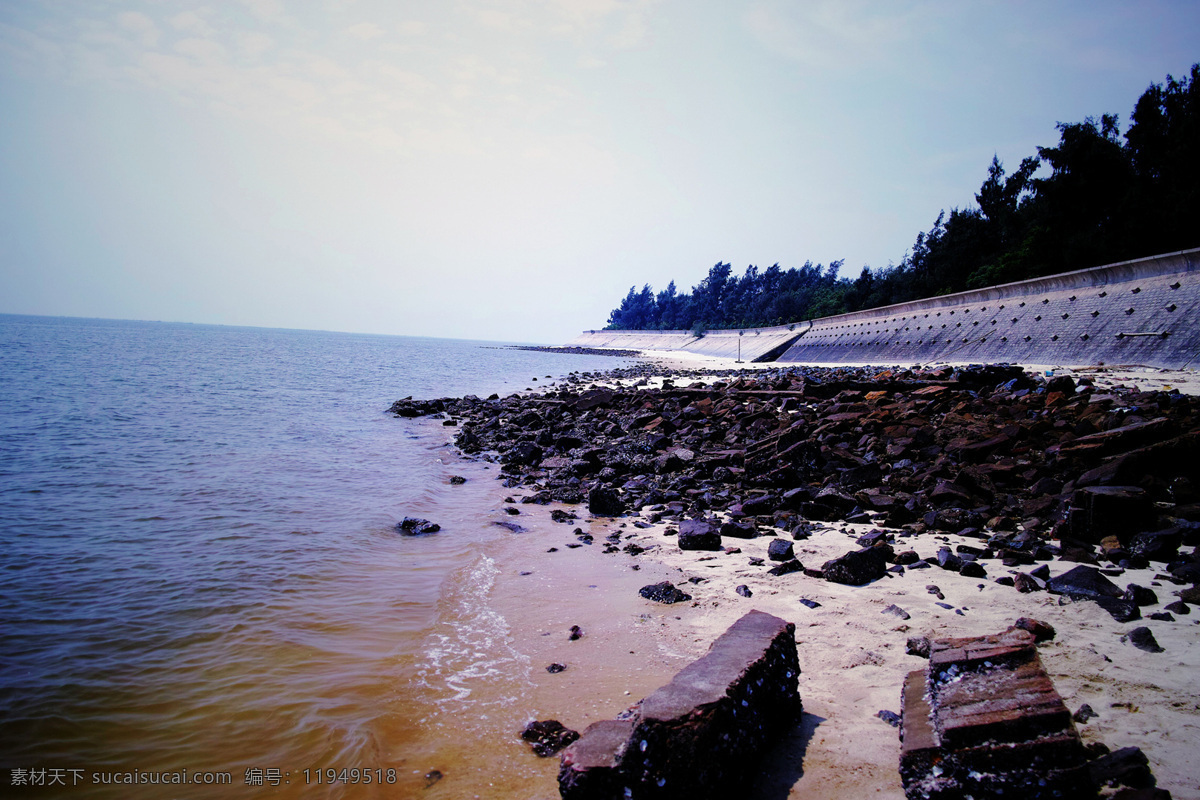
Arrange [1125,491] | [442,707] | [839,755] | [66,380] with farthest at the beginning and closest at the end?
[66,380], [1125,491], [442,707], [839,755]

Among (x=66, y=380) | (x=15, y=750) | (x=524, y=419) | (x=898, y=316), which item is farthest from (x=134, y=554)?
(x=898, y=316)

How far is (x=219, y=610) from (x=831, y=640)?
20.2ft

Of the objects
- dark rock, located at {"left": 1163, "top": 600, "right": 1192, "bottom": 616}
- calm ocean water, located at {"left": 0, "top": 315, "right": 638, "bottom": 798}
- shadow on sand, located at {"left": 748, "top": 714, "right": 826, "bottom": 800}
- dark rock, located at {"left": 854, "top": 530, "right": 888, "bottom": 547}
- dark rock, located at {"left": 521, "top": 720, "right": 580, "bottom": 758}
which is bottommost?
calm ocean water, located at {"left": 0, "top": 315, "right": 638, "bottom": 798}

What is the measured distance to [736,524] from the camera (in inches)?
290

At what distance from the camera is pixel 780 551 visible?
20.7 ft

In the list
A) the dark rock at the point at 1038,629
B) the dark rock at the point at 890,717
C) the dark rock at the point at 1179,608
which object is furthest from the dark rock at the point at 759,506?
the dark rock at the point at 890,717

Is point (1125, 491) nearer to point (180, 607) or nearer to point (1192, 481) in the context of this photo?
point (1192, 481)

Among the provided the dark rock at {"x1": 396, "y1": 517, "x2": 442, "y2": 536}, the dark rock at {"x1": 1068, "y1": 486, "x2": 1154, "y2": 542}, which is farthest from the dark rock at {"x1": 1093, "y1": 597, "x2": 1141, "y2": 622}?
the dark rock at {"x1": 396, "y1": 517, "x2": 442, "y2": 536}

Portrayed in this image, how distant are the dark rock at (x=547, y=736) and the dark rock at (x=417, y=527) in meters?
5.32

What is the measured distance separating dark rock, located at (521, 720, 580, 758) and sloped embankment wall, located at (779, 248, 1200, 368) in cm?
2171

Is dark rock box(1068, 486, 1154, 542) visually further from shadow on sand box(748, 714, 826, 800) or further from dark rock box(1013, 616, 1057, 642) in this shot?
shadow on sand box(748, 714, 826, 800)

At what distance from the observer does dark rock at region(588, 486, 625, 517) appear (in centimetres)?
919

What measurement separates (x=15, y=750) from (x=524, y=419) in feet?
48.3

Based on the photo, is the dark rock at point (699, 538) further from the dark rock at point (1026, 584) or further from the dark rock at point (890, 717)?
the dark rock at point (890, 717)
